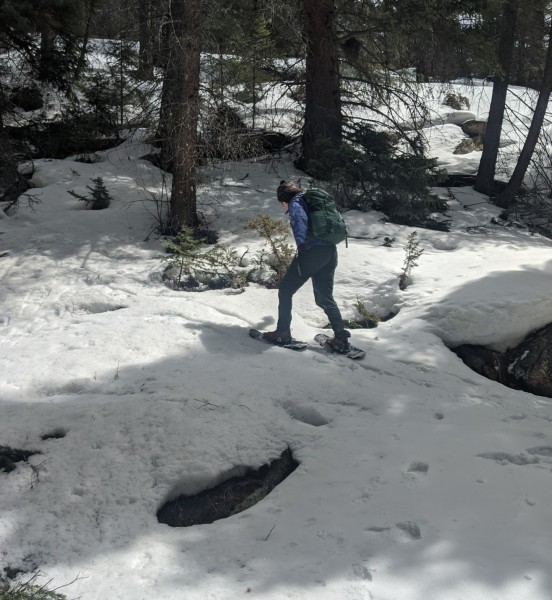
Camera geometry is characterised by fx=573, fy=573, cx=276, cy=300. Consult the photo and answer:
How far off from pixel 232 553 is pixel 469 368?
4040mm

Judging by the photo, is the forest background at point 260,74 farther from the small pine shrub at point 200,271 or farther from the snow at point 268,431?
the snow at point 268,431

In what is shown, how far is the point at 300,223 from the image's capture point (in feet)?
20.1

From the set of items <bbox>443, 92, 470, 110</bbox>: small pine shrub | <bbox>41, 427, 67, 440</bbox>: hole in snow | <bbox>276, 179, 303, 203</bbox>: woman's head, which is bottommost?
<bbox>41, 427, 67, 440</bbox>: hole in snow

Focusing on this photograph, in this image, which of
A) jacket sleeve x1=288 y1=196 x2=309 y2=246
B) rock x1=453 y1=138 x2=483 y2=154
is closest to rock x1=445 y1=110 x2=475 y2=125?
rock x1=453 y1=138 x2=483 y2=154

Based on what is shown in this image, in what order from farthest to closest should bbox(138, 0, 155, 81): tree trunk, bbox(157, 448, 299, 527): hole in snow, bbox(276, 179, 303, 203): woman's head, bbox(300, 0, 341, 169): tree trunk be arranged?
bbox(300, 0, 341, 169): tree trunk, bbox(138, 0, 155, 81): tree trunk, bbox(276, 179, 303, 203): woman's head, bbox(157, 448, 299, 527): hole in snow

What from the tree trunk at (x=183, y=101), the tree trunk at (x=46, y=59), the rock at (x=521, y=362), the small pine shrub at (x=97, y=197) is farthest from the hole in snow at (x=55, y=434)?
the tree trunk at (x=46, y=59)

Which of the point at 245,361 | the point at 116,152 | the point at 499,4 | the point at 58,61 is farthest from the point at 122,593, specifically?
the point at 499,4

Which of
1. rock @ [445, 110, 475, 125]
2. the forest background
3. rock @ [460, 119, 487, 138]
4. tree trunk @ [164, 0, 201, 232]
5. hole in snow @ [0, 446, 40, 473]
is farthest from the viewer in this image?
rock @ [445, 110, 475, 125]

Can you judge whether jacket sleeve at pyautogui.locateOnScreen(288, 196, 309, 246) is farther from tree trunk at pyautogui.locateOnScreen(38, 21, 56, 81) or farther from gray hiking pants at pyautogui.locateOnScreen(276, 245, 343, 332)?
tree trunk at pyautogui.locateOnScreen(38, 21, 56, 81)

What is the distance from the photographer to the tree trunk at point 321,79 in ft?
39.6

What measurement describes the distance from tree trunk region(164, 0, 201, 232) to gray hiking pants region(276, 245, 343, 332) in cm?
358

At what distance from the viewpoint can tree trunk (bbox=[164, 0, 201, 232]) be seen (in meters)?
8.66

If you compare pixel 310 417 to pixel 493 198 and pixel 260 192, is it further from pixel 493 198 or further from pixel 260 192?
pixel 493 198

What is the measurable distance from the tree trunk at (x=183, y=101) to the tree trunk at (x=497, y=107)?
26.1 feet
